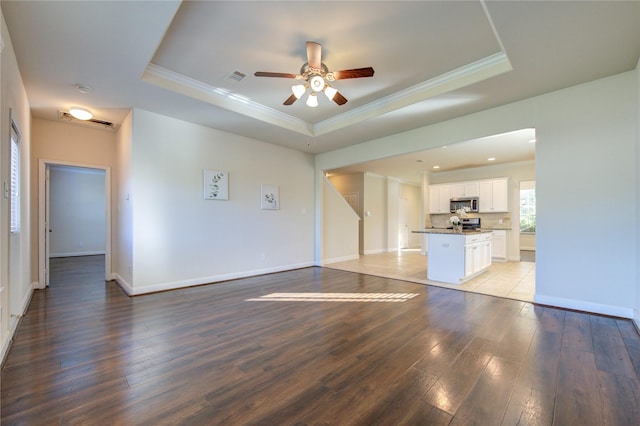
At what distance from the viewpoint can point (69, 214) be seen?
8328 millimetres

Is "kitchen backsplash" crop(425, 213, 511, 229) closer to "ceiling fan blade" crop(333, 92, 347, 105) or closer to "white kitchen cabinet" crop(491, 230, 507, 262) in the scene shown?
"white kitchen cabinet" crop(491, 230, 507, 262)

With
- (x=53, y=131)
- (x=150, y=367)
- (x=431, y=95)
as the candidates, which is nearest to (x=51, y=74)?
(x=53, y=131)

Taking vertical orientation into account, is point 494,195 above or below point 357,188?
below

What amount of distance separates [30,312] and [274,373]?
334 centimetres

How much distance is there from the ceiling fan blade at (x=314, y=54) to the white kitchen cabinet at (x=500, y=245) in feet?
22.8

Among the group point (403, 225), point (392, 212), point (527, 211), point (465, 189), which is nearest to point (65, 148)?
point (392, 212)

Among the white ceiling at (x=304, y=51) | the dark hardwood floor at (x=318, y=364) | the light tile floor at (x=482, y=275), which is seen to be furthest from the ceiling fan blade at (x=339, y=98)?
the light tile floor at (x=482, y=275)

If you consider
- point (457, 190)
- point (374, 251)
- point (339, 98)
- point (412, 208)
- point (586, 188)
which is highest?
point (339, 98)

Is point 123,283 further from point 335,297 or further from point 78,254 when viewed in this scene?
point 78,254

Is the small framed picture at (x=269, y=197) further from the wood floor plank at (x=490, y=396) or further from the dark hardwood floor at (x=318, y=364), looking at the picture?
the wood floor plank at (x=490, y=396)

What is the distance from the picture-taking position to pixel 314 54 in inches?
110

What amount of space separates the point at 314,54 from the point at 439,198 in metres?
7.06

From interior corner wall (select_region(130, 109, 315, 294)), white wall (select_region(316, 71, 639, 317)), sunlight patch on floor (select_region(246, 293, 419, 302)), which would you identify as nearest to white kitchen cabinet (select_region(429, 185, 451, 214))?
interior corner wall (select_region(130, 109, 315, 294))

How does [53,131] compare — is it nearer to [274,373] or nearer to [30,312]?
[30,312]
